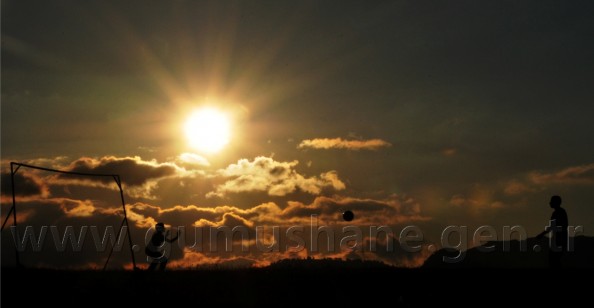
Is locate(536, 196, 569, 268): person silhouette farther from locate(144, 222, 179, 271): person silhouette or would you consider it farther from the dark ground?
locate(144, 222, 179, 271): person silhouette

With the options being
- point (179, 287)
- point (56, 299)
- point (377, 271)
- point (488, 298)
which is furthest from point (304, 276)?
point (56, 299)

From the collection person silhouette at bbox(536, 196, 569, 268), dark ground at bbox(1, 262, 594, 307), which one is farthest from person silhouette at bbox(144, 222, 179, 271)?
person silhouette at bbox(536, 196, 569, 268)

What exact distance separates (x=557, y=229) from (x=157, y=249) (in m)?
16.2

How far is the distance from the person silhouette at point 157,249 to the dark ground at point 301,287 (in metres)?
1.93

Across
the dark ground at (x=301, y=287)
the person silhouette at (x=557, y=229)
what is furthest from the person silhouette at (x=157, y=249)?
the person silhouette at (x=557, y=229)

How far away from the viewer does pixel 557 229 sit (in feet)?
79.2

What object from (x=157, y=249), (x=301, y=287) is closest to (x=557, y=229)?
(x=301, y=287)

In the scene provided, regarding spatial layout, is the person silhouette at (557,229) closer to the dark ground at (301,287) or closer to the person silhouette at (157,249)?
the dark ground at (301,287)

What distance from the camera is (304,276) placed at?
84.5 ft

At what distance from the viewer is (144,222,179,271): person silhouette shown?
29.3 meters

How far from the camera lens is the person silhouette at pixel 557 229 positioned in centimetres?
2406

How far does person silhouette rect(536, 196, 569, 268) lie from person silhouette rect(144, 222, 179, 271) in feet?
50.3

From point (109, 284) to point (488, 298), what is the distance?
12.8m

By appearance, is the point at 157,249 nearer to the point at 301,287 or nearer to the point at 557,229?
the point at 301,287
